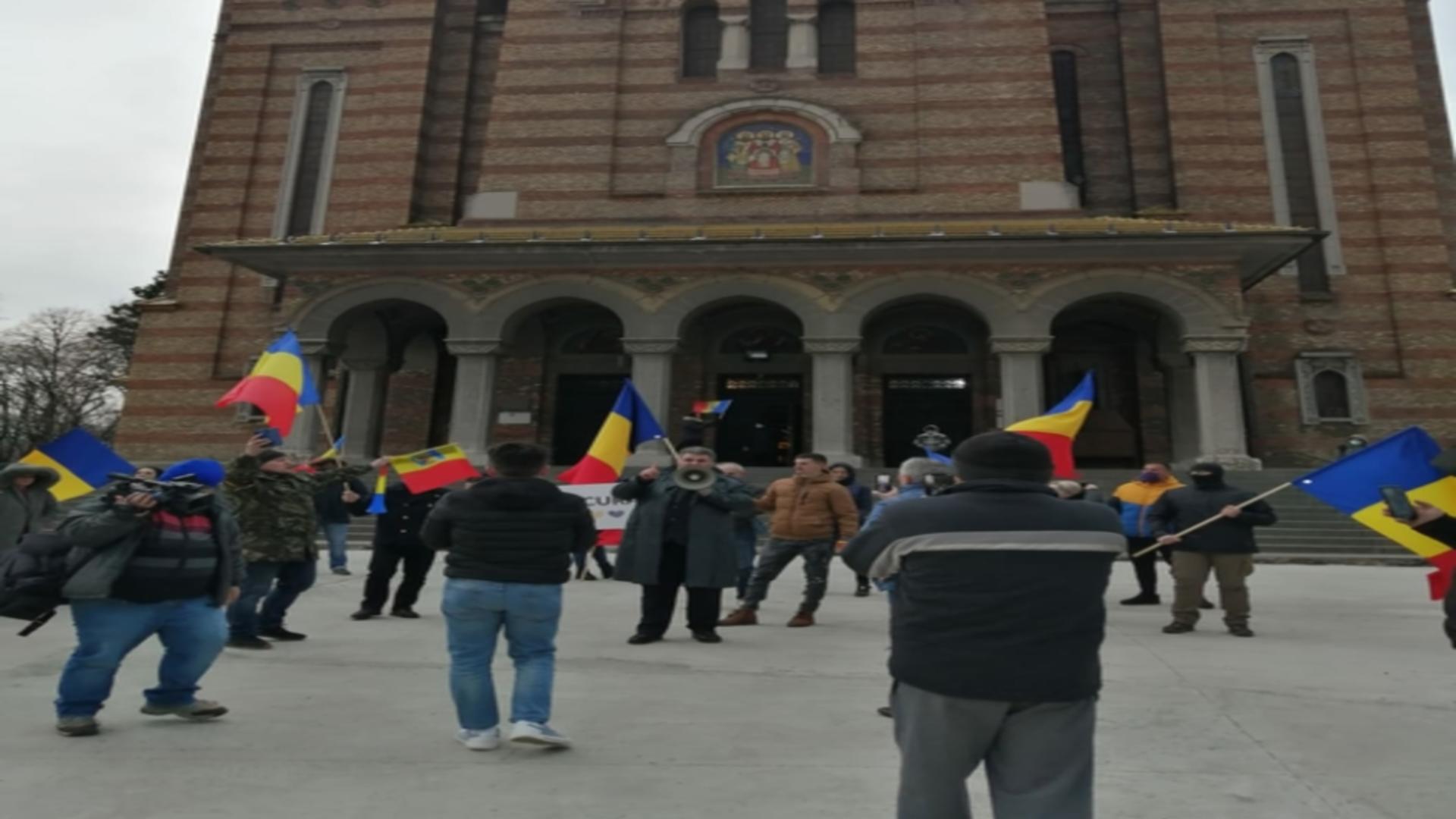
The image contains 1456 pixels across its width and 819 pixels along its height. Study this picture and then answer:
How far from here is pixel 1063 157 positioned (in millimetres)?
24609

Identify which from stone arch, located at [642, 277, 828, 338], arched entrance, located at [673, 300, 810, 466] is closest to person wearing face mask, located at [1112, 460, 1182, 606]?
stone arch, located at [642, 277, 828, 338]

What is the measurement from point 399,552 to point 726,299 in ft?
40.6

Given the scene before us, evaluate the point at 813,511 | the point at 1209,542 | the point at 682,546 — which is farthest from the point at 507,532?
the point at 1209,542

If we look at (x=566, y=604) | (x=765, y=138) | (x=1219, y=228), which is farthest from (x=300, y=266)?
(x=1219, y=228)

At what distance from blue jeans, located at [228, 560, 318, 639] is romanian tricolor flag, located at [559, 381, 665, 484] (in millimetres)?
2531

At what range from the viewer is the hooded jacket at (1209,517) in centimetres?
738

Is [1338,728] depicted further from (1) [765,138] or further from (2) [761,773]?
(1) [765,138]

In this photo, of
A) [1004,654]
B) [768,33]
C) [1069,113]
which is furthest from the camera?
[1069,113]

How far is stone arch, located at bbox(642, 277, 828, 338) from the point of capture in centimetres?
1895

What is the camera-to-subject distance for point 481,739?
3949mm

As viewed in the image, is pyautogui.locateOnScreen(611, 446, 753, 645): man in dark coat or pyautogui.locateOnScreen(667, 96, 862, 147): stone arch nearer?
pyautogui.locateOnScreen(611, 446, 753, 645): man in dark coat

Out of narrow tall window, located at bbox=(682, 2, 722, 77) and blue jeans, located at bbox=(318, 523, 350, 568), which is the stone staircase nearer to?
blue jeans, located at bbox=(318, 523, 350, 568)

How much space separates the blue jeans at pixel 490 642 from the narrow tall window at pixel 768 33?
Answer: 22.8 metres

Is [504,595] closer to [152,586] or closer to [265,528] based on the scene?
[152,586]
